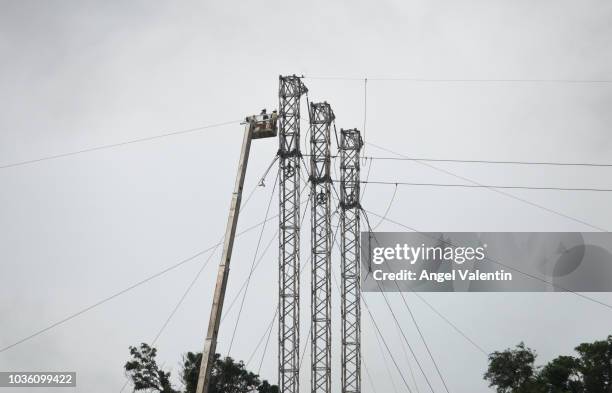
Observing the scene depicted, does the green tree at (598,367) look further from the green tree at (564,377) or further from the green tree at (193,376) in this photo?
the green tree at (193,376)

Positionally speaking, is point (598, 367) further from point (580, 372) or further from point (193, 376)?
point (193, 376)

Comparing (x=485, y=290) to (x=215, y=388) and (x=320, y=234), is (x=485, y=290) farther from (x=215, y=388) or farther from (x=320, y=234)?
(x=215, y=388)

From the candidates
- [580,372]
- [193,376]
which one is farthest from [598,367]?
[193,376]

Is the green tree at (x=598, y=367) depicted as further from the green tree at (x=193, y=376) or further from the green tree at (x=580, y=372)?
the green tree at (x=193, y=376)

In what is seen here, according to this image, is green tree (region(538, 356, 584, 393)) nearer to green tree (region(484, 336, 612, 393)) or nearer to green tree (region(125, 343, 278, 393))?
green tree (region(484, 336, 612, 393))

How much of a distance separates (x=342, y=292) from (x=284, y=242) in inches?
301

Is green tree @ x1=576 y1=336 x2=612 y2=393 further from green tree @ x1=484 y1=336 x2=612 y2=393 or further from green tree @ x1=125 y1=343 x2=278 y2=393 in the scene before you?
green tree @ x1=125 y1=343 x2=278 y2=393

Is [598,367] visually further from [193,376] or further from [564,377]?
[193,376]

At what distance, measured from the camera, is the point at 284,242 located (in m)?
40.2

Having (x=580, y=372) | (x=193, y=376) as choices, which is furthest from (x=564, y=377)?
(x=193, y=376)

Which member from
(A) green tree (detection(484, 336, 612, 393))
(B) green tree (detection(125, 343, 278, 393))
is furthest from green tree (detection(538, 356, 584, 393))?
(B) green tree (detection(125, 343, 278, 393))

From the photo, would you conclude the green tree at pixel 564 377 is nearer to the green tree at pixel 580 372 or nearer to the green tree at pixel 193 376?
the green tree at pixel 580 372

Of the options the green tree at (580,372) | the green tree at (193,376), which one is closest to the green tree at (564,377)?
the green tree at (580,372)

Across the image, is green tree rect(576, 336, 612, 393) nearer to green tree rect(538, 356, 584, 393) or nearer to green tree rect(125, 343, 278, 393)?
green tree rect(538, 356, 584, 393)
